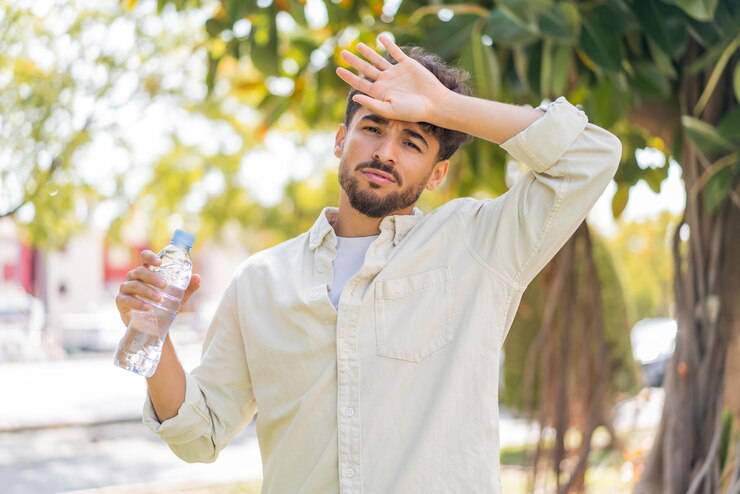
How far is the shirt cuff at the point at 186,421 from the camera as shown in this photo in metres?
1.90

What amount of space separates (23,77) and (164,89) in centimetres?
123

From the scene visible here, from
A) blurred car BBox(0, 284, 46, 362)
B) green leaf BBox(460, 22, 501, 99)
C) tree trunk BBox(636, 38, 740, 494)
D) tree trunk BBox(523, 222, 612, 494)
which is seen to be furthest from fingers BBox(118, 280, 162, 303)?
blurred car BBox(0, 284, 46, 362)

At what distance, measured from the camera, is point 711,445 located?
3482mm

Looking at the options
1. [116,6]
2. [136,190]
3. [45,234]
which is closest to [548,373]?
[116,6]

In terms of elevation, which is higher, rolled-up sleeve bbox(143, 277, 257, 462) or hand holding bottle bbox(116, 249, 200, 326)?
hand holding bottle bbox(116, 249, 200, 326)

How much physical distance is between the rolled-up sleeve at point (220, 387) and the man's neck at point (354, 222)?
0.26 metres

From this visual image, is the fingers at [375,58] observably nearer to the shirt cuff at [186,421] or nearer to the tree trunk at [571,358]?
the shirt cuff at [186,421]

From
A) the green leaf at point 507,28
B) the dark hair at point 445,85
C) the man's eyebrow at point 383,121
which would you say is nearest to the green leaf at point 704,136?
the green leaf at point 507,28

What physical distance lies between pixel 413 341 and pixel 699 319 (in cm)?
212

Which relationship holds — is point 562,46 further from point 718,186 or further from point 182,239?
point 182,239

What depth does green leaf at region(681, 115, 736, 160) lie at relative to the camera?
316 centimetres

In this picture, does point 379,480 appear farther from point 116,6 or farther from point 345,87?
point 116,6

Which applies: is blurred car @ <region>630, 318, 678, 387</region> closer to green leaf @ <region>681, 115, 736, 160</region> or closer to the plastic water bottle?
green leaf @ <region>681, 115, 736, 160</region>

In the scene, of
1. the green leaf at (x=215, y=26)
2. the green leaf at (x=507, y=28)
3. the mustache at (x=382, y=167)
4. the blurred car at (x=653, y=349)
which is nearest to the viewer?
the mustache at (x=382, y=167)
